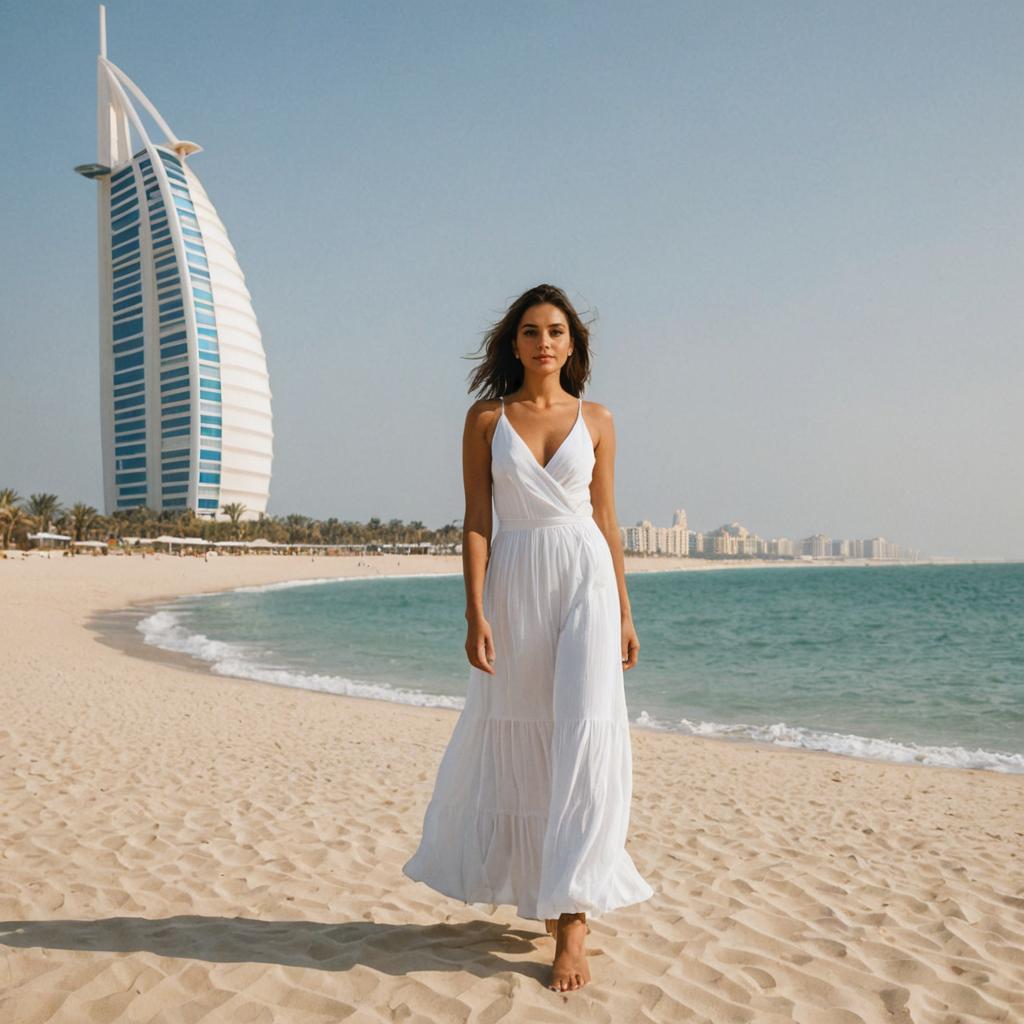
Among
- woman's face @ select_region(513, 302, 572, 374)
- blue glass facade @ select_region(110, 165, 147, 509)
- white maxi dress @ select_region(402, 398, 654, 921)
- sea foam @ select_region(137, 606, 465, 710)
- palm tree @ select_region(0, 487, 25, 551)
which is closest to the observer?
white maxi dress @ select_region(402, 398, 654, 921)

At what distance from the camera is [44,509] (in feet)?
232

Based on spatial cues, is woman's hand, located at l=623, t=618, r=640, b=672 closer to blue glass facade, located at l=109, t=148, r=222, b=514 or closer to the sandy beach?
the sandy beach

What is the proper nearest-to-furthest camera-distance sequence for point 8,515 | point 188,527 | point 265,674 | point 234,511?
point 265,674 < point 8,515 < point 188,527 < point 234,511

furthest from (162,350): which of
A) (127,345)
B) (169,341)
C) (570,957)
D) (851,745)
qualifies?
(570,957)

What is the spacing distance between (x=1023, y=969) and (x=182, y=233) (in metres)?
112

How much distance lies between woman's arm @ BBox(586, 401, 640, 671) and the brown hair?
0.64ft

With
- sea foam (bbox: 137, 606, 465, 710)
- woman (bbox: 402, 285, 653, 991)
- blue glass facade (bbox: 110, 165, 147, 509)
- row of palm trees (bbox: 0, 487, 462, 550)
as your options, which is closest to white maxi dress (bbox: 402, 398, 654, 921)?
woman (bbox: 402, 285, 653, 991)

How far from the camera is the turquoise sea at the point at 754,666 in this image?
35.3ft

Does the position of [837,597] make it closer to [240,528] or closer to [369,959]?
[369,959]

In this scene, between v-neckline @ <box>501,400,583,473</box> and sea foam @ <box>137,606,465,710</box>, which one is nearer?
v-neckline @ <box>501,400,583,473</box>

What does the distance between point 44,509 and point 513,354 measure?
77086 mm

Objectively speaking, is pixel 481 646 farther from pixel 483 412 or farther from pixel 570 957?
pixel 570 957

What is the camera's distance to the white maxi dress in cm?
253

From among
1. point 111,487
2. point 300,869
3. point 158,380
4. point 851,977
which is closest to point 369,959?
point 300,869
